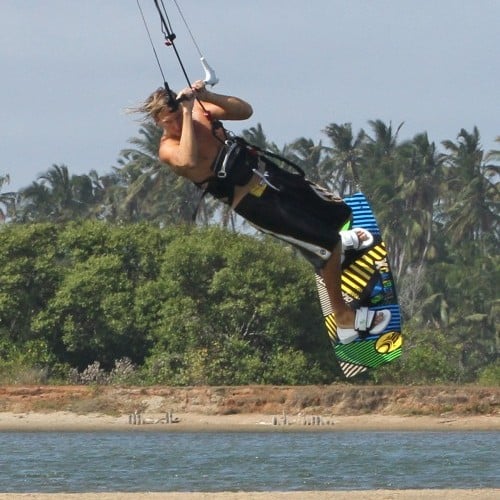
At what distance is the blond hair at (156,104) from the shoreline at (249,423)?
3454cm

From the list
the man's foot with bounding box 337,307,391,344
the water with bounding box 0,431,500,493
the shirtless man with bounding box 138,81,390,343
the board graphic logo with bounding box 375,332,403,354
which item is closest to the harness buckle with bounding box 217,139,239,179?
the shirtless man with bounding box 138,81,390,343

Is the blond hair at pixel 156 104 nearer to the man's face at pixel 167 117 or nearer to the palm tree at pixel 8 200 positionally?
the man's face at pixel 167 117

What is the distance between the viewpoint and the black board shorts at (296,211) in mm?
11539

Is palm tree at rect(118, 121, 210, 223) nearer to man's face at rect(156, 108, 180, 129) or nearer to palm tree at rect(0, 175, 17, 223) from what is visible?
palm tree at rect(0, 175, 17, 223)

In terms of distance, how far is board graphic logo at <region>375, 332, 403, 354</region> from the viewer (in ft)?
39.9

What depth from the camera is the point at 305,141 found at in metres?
83.2

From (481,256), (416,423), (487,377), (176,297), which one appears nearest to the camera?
(416,423)

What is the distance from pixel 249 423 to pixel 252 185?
113 feet

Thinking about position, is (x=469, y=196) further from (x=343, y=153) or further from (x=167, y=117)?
(x=167, y=117)

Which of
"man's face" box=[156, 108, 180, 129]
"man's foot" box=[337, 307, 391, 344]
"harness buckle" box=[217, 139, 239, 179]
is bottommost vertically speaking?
"man's foot" box=[337, 307, 391, 344]

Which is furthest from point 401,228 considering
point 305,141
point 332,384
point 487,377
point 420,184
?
point 332,384

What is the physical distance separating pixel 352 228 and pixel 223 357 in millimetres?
35473

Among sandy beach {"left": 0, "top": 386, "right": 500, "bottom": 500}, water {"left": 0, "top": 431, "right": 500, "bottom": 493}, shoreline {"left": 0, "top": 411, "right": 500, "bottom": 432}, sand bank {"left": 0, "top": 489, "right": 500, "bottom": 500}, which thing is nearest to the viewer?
sand bank {"left": 0, "top": 489, "right": 500, "bottom": 500}

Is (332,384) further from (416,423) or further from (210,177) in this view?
(210,177)
